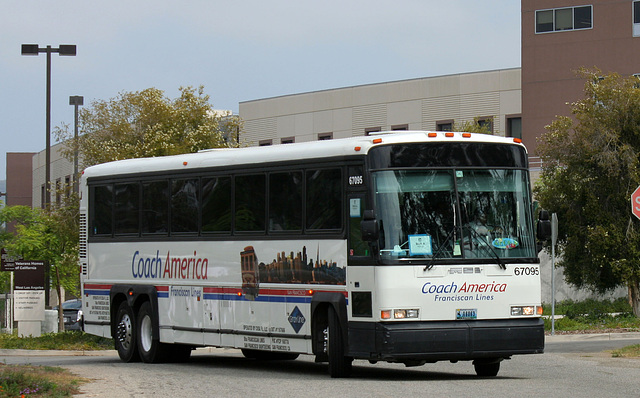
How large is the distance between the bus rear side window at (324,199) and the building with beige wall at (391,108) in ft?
153

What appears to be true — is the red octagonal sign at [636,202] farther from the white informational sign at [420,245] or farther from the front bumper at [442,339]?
the white informational sign at [420,245]

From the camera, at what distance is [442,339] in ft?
48.4

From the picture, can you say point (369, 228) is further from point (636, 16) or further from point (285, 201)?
point (636, 16)

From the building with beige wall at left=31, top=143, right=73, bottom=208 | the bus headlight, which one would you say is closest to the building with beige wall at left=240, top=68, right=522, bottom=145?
the building with beige wall at left=31, top=143, right=73, bottom=208

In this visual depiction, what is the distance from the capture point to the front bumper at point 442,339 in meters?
14.6

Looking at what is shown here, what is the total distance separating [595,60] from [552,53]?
7.32 ft

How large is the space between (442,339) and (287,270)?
9.26 feet

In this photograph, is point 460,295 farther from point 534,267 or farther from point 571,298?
point 571,298

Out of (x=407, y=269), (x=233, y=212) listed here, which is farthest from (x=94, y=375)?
(x=407, y=269)

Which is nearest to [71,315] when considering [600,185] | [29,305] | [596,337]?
[29,305]

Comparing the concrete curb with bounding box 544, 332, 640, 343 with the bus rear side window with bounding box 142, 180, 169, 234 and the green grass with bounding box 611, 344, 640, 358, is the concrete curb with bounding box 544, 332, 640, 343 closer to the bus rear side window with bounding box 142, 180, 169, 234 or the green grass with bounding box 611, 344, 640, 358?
the green grass with bounding box 611, 344, 640, 358

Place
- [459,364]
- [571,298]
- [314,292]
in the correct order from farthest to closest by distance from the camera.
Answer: [571,298], [459,364], [314,292]

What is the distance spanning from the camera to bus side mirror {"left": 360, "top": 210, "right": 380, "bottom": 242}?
572 inches

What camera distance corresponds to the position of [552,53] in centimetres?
5788
